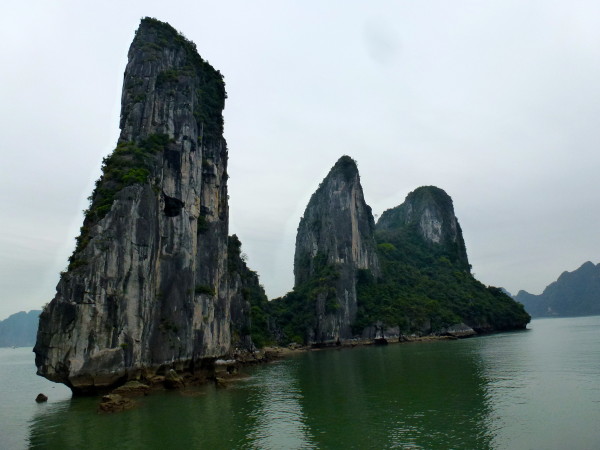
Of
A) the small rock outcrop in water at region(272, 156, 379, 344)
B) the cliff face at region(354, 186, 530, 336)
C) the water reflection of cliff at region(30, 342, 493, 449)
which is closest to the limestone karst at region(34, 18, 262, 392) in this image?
the water reflection of cliff at region(30, 342, 493, 449)

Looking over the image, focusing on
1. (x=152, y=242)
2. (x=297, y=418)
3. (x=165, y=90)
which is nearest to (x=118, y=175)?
(x=152, y=242)

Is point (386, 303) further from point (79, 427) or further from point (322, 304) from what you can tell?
point (79, 427)

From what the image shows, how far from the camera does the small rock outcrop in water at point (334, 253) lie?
265 ft

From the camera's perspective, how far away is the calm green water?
1722cm

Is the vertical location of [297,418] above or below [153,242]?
below

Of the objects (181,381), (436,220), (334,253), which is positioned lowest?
(181,381)

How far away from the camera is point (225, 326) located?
151 ft

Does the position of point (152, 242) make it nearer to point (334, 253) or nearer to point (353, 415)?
A: point (353, 415)

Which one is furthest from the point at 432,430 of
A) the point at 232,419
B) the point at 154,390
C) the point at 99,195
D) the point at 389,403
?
Answer: the point at 99,195

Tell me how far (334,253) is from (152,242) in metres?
60.6

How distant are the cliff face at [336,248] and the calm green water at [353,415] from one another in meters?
46.5

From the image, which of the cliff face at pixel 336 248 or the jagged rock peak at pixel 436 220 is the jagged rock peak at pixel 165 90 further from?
the jagged rock peak at pixel 436 220

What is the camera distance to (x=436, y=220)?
12400 centimetres

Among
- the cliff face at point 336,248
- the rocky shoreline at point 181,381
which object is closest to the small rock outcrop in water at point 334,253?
the cliff face at point 336,248
